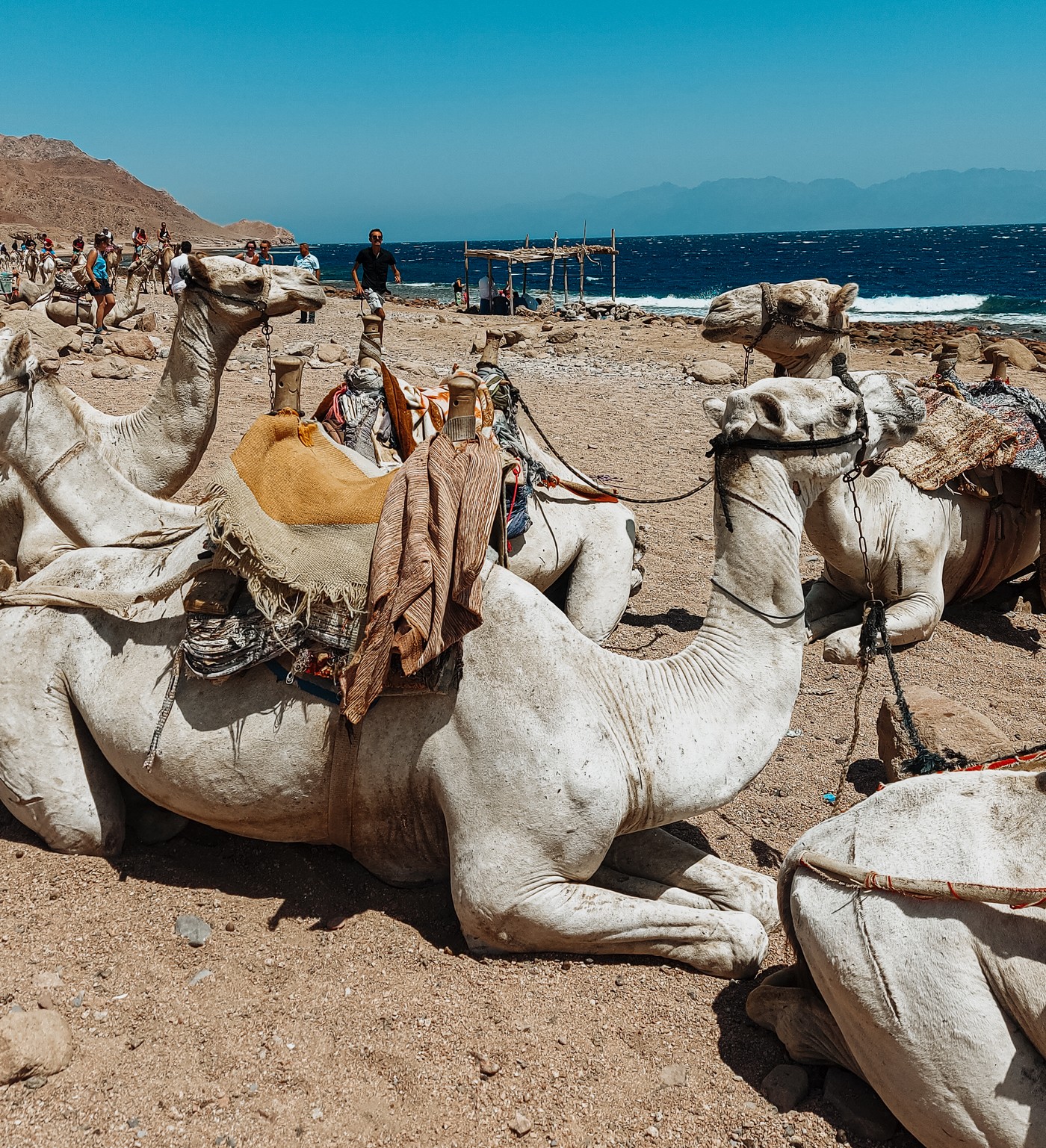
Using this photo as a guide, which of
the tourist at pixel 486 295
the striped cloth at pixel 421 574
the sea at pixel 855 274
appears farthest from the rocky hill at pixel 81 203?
the striped cloth at pixel 421 574

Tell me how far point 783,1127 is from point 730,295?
12.6ft

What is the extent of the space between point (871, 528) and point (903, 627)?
24.5 inches

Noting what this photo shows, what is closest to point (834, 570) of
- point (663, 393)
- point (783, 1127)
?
point (783, 1127)

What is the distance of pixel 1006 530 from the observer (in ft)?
22.8

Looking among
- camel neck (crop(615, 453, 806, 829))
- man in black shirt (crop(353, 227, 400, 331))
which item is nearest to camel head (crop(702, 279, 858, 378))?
camel neck (crop(615, 453, 806, 829))

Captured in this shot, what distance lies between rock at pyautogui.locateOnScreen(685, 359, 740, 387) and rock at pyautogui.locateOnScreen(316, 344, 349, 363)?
566 cm

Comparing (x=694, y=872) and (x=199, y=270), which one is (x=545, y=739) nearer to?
(x=694, y=872)

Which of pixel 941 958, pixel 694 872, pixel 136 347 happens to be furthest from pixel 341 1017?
pixel 136 347

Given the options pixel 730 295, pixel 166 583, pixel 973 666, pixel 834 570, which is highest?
pixel 730 295

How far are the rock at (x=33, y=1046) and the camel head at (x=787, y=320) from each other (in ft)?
12.9

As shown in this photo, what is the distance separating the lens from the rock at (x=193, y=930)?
347cm

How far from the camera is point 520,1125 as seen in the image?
2.80 m

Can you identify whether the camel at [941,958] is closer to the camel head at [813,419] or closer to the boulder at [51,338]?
the camel head at [813,419]

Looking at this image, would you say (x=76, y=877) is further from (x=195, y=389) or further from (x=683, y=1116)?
(x=195, y=389)
